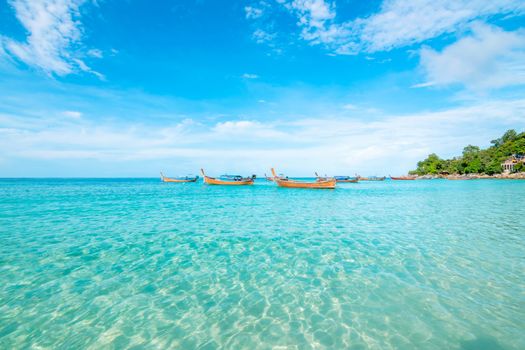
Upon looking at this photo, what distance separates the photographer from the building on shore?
3209 inches

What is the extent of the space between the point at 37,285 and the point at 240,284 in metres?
5.04

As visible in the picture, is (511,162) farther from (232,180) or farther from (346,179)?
(232,180)

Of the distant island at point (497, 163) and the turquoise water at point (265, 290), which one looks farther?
the distant island at point (497, 163)

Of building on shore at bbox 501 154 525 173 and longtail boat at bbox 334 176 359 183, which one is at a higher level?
building on shore at bbox 501 154 525 173

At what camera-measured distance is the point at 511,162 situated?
82.7 m

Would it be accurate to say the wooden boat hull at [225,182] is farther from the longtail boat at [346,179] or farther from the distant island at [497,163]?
the distant island at [497,163]

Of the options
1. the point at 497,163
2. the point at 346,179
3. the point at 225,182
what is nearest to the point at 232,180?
the point at 225,182

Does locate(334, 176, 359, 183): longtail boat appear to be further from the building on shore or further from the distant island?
the building on shore

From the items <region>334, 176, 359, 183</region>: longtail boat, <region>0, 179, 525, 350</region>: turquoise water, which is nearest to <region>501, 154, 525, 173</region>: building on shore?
<region>334, 176, 359, 183</region>: longtail boat

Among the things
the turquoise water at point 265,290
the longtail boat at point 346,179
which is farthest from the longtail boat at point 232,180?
the turquoise water at point 265,290

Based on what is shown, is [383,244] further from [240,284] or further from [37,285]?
[37,285]

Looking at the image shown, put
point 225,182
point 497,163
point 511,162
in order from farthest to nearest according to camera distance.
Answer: point 497,163, point 511,162, point 225,182

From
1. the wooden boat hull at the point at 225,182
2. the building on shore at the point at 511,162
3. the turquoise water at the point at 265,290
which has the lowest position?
the turquoise water at the point at 265,290

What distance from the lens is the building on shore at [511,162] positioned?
81500mm
